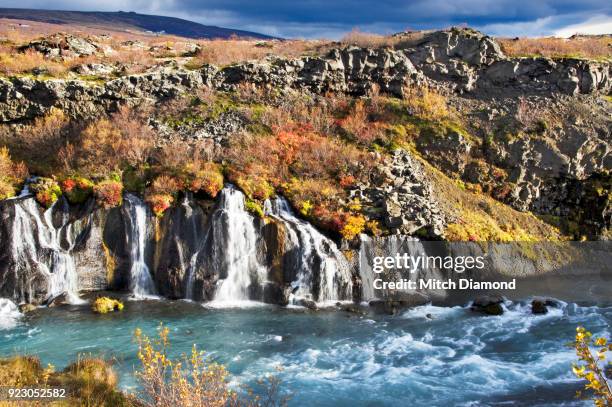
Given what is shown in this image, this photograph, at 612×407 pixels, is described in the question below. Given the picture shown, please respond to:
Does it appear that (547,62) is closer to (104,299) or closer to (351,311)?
(351,311)

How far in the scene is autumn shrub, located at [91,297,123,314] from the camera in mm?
25031

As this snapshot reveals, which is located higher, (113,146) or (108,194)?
(113,146)

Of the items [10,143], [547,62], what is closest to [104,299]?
[10,143]

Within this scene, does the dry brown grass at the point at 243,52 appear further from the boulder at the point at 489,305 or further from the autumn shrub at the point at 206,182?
the boulder at the point at 489,305

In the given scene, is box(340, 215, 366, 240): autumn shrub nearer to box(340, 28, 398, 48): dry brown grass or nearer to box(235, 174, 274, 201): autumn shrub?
box(235, 174, 274, 201): autumn shrub

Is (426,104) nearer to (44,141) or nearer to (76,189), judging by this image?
(76,189)

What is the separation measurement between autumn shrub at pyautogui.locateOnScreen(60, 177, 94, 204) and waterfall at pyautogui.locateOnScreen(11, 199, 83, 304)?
5.11 ft

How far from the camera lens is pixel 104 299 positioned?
25.5 metres

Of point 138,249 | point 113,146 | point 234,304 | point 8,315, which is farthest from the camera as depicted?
point 113,146

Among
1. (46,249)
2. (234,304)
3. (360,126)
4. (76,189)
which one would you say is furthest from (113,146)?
(360,126)

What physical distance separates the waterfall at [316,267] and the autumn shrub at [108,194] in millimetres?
9770

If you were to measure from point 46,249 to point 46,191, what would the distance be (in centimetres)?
346

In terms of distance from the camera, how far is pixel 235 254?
91.6ft

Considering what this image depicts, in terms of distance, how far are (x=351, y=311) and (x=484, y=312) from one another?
22.9ft
